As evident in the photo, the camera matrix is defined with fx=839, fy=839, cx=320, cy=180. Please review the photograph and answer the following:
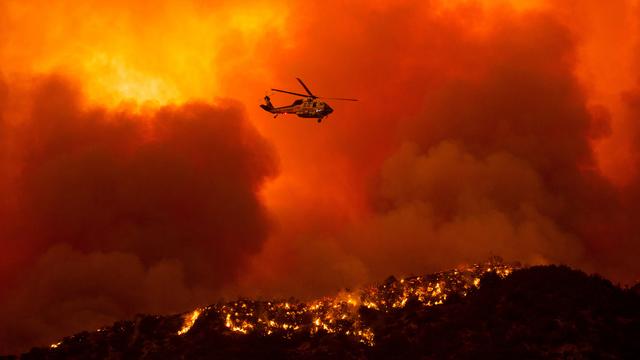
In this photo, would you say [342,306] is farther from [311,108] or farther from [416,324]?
[311,108]

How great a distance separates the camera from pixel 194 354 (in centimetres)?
11169

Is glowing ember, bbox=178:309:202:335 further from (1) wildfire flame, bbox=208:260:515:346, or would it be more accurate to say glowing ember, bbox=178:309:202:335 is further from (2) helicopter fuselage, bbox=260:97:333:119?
(2) helicopter fuselage, bbox=260:97:333:119

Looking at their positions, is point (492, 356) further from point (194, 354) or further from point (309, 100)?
point (309, 100)

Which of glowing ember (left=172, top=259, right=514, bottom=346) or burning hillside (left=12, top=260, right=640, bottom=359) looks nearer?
burning hillside (left=12, top=260, right=640, bottom=359)

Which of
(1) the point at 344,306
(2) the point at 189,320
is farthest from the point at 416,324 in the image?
(2) the point at 189,320

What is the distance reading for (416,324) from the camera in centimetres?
11081

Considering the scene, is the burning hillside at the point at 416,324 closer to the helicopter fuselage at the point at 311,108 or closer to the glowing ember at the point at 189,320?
the glowing ember at the point at 189,320

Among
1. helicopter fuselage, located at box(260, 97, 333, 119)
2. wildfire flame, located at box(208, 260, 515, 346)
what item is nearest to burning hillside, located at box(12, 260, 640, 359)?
wildfire flame, located at box(208, 260, 515, 346)

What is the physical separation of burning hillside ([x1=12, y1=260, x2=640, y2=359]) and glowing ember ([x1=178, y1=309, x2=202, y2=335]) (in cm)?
20

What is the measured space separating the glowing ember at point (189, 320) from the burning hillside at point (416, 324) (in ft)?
0.65

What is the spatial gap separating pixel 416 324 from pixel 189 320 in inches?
1298

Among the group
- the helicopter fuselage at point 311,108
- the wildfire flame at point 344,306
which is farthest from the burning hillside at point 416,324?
the helicopter fuselage at point 311,108

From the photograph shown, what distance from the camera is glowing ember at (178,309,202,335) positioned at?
118906 mm

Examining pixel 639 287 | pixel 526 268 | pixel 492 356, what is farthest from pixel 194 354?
pixel 639 287
